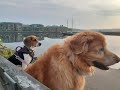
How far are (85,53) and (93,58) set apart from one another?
18 cm

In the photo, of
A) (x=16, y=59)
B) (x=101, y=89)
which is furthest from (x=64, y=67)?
(x=101, y=89)

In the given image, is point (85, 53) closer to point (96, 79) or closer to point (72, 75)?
point (72, 75)

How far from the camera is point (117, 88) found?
34.1ft

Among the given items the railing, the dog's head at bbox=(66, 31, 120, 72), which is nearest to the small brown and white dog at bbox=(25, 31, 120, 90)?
the dog's head at bbox=(66, 31, 120, 72)

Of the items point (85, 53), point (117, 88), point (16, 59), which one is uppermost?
point (85, 53)

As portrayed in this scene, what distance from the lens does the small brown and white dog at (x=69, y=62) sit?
4754 millimetres

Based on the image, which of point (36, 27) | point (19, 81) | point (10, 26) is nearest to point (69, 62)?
point (19, 81)

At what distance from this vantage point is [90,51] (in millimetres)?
4996

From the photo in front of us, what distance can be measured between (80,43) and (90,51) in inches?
9.9

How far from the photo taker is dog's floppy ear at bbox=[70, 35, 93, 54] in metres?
4.80

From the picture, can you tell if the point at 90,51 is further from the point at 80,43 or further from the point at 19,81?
the point at 19,81

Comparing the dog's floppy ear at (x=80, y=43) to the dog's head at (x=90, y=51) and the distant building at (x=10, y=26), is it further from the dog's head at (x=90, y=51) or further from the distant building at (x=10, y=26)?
the distant building at (x=10, y=26)

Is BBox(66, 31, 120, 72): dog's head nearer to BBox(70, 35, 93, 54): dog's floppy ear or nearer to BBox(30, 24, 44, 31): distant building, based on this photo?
BBox(70, 35, 93, 54): dog's floppy ear

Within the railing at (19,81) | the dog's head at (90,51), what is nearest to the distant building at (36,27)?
the dog's head at (90,51)
